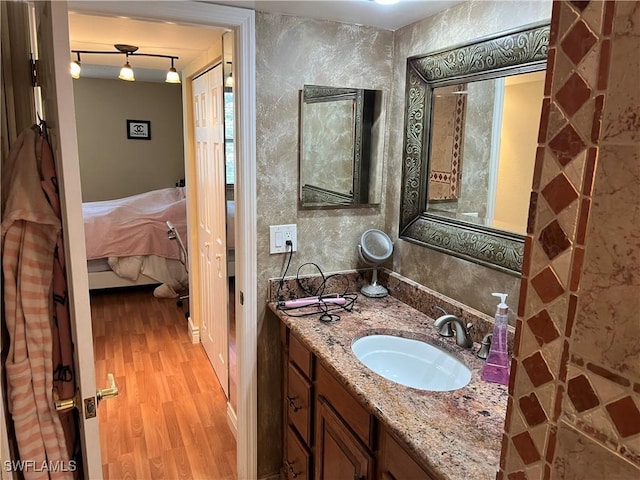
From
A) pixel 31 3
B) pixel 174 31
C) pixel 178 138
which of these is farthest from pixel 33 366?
pixel 178 138

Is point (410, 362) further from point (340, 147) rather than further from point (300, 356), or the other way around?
point (340, 147)

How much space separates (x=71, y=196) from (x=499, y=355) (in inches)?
48.3

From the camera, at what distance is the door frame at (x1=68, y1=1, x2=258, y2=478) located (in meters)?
1.69

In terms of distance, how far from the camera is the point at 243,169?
75.6 inches

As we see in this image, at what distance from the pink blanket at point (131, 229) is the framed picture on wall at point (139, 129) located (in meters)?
2.17

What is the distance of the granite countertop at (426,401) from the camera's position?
1.09m

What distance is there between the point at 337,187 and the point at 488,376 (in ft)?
3.35

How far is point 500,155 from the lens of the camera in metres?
1.60

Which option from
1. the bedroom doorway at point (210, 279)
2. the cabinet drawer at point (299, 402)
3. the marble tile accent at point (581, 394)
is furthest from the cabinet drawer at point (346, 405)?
the bedroom doorway at point (210, 279)

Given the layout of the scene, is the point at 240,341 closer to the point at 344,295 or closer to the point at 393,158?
the point at 344,295

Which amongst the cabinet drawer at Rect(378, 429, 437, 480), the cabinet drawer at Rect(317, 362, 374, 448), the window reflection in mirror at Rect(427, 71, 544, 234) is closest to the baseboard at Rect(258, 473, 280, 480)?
the cabinet drawer at Rect(317, 362, 374, 448)

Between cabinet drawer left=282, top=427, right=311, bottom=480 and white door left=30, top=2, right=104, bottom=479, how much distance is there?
93 cm

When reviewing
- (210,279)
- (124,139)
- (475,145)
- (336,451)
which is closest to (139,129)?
(124,139)

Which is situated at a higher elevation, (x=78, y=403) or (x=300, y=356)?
(x=78, y=403)
